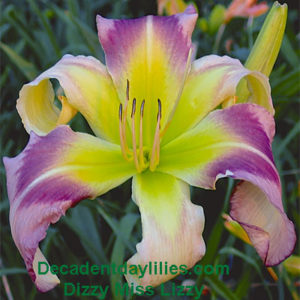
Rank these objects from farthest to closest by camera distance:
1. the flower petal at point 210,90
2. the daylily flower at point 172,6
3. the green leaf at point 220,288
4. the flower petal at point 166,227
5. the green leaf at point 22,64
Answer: the daylily flower at point 172,6
the green leaf at point 22,64
the green leaf at point 220,288
the flower petal at point 210,90
the flower petal at point 166,227

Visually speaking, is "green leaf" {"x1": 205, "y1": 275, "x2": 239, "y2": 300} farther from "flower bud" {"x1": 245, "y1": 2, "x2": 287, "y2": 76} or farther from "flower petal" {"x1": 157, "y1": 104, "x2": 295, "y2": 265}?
"flower bud" {"x1": 245, "y1": 2, "x2": 287, "y2": 76}

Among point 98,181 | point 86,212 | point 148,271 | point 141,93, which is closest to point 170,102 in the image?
point 141,93

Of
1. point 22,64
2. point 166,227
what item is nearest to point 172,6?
point 22,64

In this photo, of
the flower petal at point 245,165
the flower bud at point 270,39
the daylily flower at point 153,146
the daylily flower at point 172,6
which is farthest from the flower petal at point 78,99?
the daylily flower at point 172,6

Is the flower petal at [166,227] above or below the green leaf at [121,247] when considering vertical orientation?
above

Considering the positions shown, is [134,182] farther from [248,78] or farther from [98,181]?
[248,78]

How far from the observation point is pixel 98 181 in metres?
0.72

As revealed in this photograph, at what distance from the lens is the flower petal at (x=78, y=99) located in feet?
2.53

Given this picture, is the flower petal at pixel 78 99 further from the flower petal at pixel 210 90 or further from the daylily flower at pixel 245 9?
the daylily flower at pixel 245 9

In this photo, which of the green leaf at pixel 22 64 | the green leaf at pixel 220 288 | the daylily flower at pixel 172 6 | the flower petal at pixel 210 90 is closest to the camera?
the flower petal at pixel 210 90

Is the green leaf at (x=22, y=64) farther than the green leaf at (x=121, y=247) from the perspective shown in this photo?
Yes

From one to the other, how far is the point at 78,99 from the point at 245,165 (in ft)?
0.88

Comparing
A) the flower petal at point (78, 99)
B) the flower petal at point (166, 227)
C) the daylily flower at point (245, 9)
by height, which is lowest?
the daylily flower at point (245, 9)

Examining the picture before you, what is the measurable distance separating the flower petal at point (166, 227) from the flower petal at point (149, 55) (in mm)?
116
